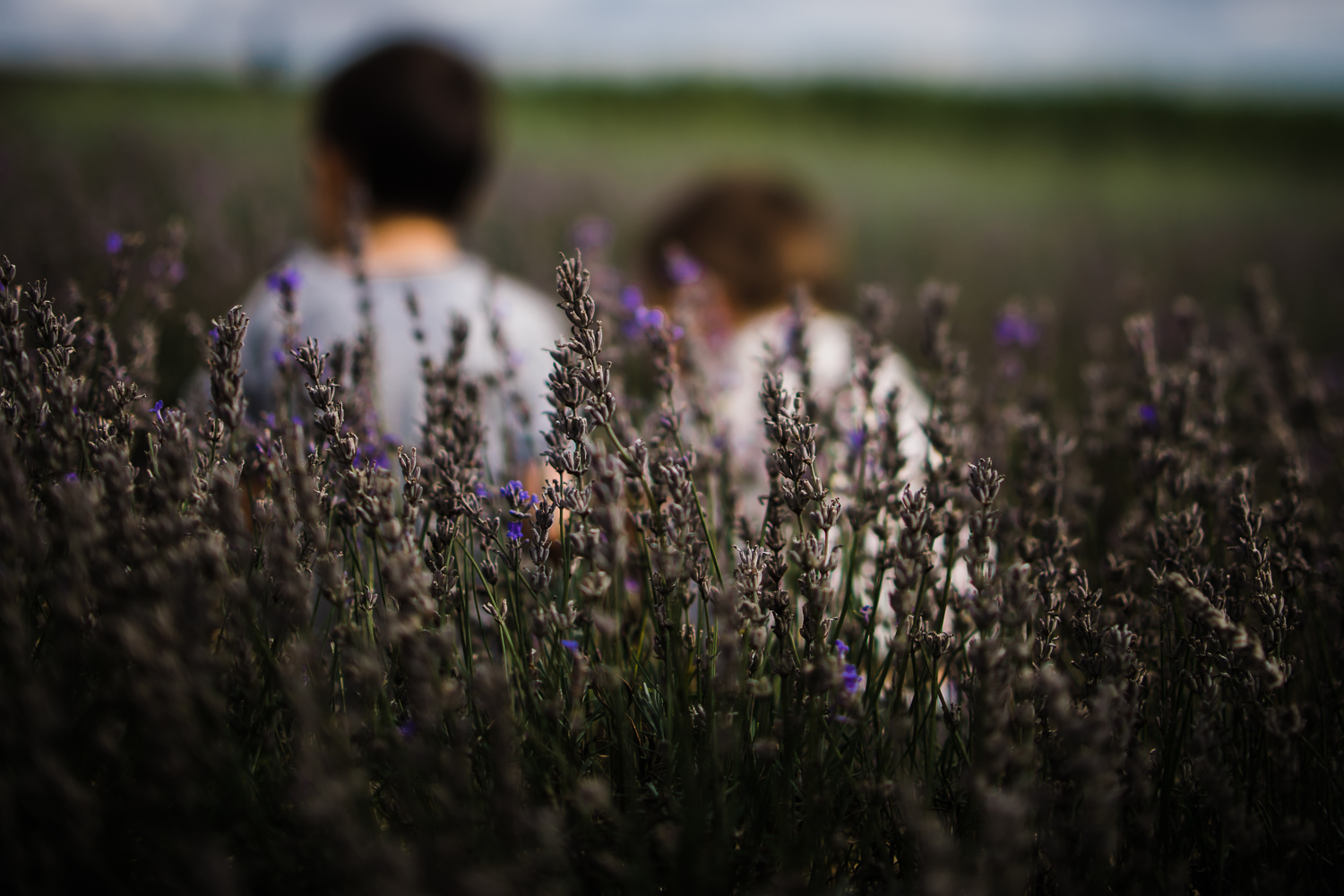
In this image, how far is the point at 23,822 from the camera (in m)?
0.84

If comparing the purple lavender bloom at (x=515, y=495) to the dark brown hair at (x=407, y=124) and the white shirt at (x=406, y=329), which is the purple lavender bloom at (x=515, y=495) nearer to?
the white shirt at (x=406, y=329)

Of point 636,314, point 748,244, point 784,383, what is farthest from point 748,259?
point 636,314

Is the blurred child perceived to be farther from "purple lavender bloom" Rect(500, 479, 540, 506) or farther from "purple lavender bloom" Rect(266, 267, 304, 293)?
"purple lavender bloom" Rect(500, 479, 540, 506)

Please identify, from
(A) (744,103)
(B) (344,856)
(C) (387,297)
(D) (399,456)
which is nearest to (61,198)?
(C) (387,297)

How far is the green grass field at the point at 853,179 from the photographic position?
3.88 meters

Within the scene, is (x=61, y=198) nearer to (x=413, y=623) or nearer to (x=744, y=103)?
(x=413, y=623)

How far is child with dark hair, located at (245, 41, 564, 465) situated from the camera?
2354 millimetres

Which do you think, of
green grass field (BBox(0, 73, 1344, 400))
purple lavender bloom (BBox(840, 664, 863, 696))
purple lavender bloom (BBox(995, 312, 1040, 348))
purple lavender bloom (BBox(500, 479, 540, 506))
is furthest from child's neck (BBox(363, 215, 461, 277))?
purple lavender bloom (BBox(840, 664, 863, 696))

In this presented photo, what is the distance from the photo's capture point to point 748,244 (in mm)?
3652

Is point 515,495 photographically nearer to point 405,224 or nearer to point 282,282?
point 282,282

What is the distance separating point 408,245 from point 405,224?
83mm

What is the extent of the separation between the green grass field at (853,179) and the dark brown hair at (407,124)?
0.90m

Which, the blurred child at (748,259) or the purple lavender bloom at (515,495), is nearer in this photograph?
the purple lavender bloom at (515,495)

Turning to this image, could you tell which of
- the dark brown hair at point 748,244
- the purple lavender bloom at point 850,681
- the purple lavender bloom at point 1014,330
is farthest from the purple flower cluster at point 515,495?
the dark brown hair at point 748,244
